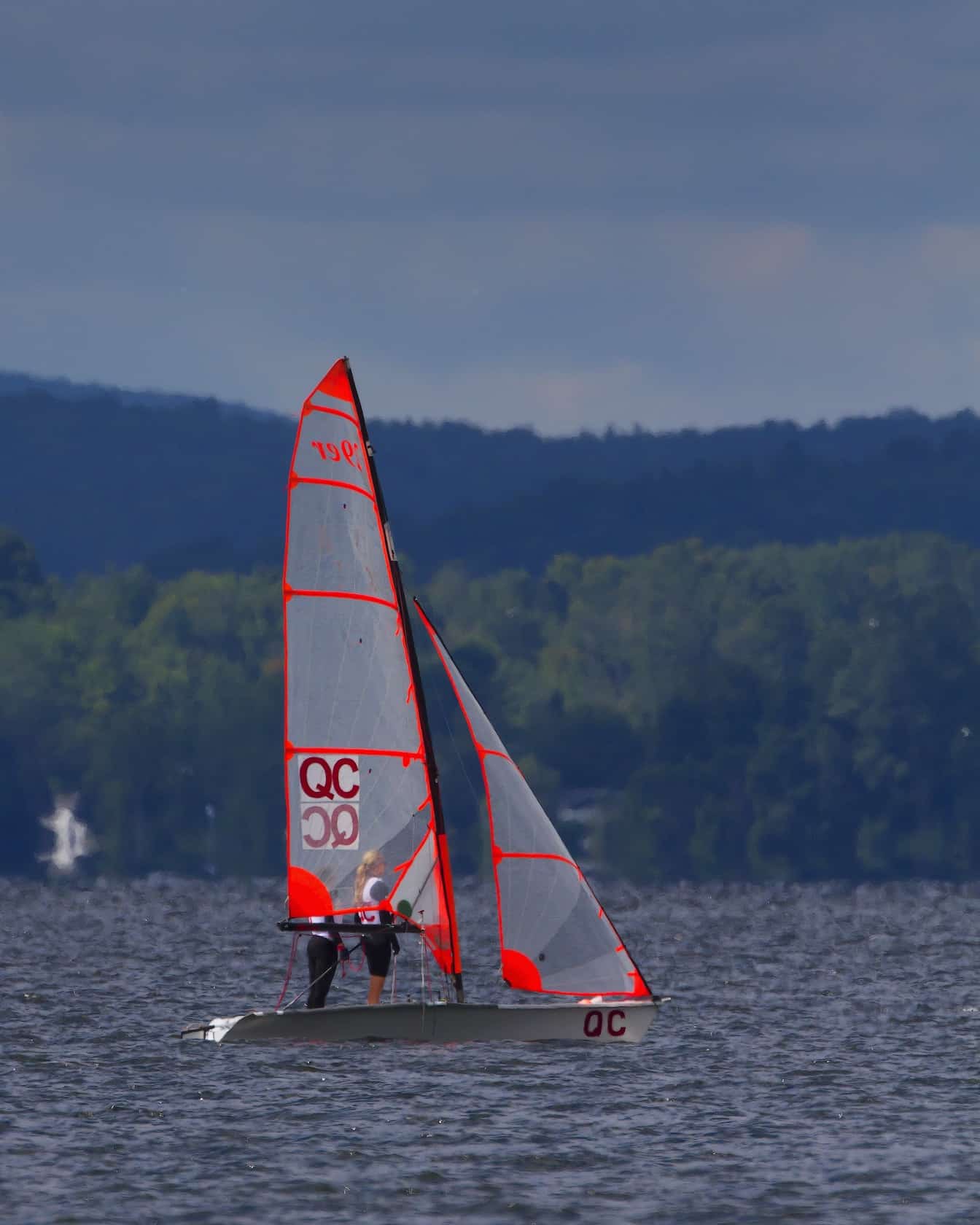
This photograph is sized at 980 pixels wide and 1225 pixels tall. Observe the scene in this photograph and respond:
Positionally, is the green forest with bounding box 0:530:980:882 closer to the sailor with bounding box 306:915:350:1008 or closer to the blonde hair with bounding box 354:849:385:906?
the sailor with bounding box 306:915:350:1008

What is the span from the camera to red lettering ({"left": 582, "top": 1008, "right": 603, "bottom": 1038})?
1480 inches

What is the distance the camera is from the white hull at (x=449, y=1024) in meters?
37.1

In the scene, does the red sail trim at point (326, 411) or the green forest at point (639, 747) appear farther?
the green forest at point (639, 747)

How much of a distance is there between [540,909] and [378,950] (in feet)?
8.37

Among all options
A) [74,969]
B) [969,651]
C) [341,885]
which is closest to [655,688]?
[969,651]

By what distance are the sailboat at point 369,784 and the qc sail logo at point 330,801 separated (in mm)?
21

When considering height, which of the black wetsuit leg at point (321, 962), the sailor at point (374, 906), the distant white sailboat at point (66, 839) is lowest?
the distant white sailboat at point (66, 839)

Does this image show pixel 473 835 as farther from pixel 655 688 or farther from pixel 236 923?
pixel 236 923

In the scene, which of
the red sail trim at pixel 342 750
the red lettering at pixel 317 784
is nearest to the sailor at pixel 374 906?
A: the red lettering at pixel 317 784

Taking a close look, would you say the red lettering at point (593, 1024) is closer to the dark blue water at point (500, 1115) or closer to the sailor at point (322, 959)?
the dark blue water at point (500, 1115)

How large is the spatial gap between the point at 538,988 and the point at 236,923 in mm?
58517

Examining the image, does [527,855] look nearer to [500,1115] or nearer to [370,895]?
[370,895]

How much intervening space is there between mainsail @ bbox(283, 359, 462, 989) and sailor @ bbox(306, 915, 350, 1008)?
42cm

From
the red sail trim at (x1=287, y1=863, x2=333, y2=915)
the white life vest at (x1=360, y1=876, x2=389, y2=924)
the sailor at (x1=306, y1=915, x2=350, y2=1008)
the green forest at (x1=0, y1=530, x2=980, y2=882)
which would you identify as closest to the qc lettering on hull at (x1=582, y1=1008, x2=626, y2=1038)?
the white life vest at (x1=360, y1=876, x2=389, y2=924)
